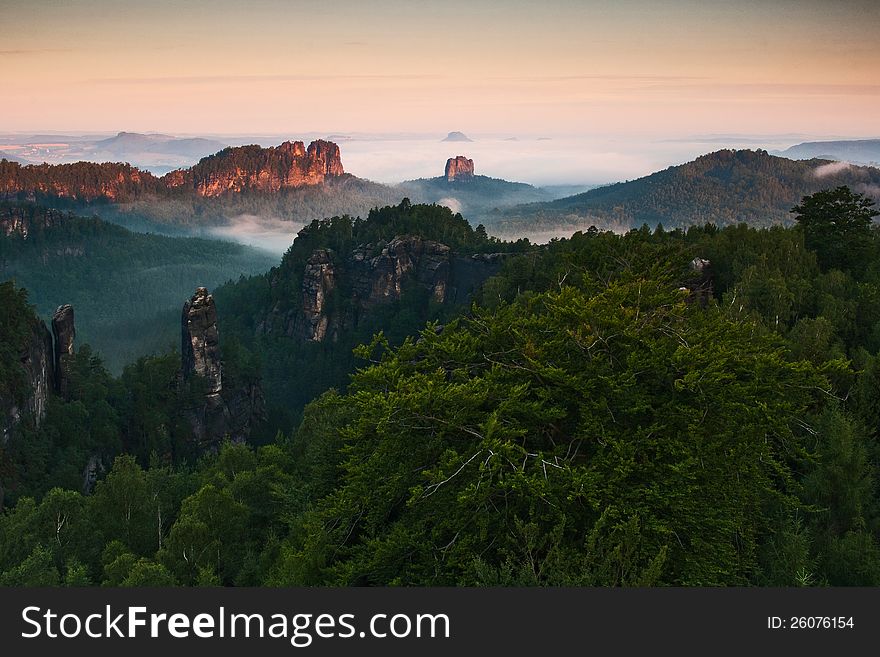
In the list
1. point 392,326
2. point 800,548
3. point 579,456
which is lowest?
point 392,326

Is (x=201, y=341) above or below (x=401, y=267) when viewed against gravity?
below

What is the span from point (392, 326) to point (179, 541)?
8872cm

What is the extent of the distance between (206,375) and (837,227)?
68205mm

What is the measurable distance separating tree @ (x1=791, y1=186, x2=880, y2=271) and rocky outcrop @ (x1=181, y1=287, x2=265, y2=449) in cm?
6371

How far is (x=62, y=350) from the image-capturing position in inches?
3196

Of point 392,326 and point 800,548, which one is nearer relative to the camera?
point 800,548

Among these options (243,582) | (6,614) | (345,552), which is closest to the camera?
(6,614)

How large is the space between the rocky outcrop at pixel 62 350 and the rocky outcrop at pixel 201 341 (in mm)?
12587

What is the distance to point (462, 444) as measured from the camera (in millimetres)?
19938

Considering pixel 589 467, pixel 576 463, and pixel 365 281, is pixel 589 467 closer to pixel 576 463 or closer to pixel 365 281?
pixel 576 463

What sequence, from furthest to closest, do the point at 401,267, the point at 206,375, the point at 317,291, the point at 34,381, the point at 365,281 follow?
the point at 317,291 → the point at 365,281 → the point at 401,267 → the point at 206,375 → the point at 34,381

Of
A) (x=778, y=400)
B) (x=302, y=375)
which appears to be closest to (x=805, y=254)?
(x=778, y=400)

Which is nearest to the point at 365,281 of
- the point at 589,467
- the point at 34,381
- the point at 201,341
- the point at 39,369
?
the point at 201,341

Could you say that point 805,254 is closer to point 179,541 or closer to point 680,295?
point 680,295
